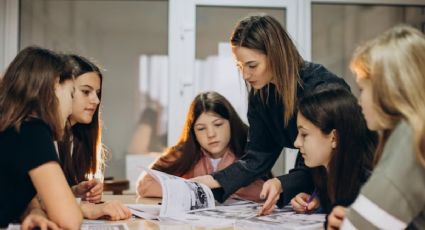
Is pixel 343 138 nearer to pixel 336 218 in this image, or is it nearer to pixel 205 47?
pixel 336 218

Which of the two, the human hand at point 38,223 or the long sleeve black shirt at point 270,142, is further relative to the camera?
the long sleeve black shirt at point 270,142

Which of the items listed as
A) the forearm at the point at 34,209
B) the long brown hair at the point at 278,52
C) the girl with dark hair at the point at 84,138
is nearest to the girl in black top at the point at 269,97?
the long brown hair at the point at 278,52

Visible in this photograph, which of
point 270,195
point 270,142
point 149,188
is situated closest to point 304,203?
point 270,195

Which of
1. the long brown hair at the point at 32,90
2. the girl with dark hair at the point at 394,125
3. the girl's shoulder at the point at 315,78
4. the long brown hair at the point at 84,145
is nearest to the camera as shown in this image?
the girl with dark hair at the point at 394,125

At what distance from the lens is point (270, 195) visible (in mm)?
1533

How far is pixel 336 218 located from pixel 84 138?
1121 millimetres

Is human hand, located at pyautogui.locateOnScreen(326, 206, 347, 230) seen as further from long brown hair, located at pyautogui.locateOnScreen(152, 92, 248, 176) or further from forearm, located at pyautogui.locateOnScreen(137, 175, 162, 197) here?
long brown hair, located at pyautogui.locateOnScreen(152, 92, 248, 176)

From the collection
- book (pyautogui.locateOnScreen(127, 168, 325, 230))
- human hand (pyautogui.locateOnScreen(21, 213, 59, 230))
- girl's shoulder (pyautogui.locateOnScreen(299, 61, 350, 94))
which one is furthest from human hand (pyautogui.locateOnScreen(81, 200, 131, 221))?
girl's shoulder (pyautogui.locateOnScreen(299, 61, 350, 94))

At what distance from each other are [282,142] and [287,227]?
1.75 ft

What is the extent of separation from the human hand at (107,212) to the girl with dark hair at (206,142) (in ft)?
2.58

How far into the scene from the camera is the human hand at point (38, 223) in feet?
3.92

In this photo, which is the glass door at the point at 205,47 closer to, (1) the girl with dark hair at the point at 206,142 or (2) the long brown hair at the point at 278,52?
(1) the girl with dark hair at the point at 206,142

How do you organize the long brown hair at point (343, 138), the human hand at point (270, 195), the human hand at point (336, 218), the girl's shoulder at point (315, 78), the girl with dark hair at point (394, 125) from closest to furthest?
the girl with dark hair at point (394, 125) → the human hand at point (336, 218) → the long brown hair at point (343, 138) → the human hand at point (270, 195) → the girl's shoulder at point (315, 78)

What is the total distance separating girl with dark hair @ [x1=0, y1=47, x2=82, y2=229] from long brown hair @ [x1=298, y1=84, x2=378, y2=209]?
665 mm
